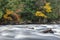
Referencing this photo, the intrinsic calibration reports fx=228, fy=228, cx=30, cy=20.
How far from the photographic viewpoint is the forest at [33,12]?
1892 cm

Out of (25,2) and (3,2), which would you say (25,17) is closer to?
(25,2)

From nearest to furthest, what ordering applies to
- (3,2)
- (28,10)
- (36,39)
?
(36,39)
(3,2)
(28,10)

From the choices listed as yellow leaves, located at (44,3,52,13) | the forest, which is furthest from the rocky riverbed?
yellow leaves, located at (44,3,52,13)

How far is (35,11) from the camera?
19922 mm

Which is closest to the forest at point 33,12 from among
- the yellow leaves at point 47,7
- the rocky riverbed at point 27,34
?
the yellow leaves at point 47,7

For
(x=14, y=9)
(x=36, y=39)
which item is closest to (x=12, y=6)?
(x=14, y=9)

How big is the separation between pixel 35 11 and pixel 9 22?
8.53ft

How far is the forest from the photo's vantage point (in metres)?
18.9

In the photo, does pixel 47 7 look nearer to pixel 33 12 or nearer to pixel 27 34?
pixel 33 12

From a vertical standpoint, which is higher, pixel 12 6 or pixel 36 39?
pixel 12 6

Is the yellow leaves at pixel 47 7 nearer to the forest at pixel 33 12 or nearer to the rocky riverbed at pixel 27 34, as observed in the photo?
the forest at pixel 33 12

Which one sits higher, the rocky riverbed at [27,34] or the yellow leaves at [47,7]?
the yellow leaves at [47,7]

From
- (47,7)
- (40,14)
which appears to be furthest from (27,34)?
(47,7)

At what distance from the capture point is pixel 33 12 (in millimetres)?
19844
